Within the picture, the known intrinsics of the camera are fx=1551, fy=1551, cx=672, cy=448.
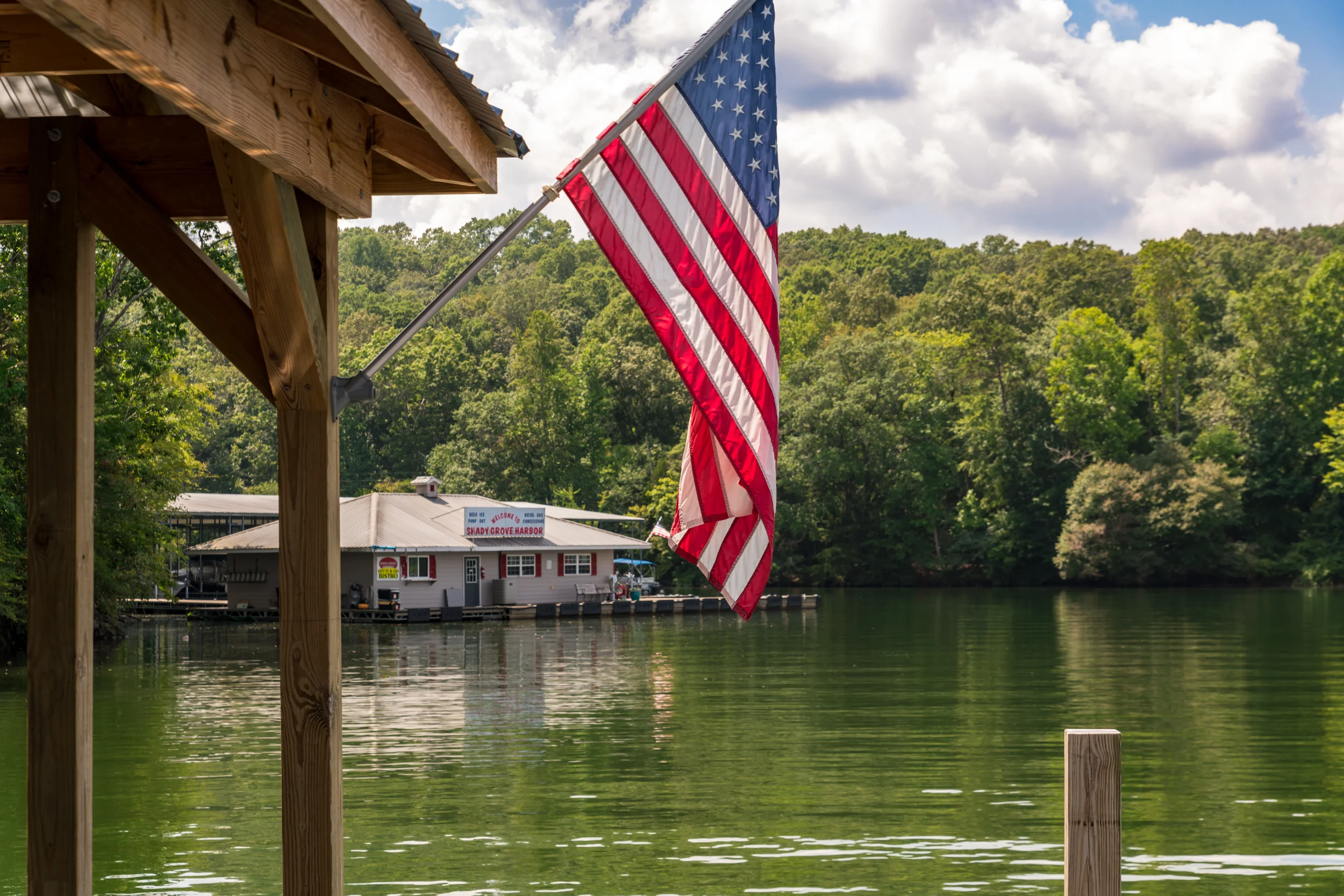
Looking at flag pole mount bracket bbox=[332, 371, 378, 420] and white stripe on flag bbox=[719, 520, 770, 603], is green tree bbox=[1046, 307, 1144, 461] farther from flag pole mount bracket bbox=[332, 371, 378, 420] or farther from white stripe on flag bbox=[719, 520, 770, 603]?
flag pole mount bracket bbox=[332, 371, 378, 420]

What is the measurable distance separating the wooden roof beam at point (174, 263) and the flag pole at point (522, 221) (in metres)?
0.27

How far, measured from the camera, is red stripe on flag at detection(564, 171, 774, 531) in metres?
6.54

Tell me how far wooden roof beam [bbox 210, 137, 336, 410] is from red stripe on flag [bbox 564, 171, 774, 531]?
173cm

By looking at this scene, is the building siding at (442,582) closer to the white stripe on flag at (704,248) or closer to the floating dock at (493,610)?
the floating dock at (493,610)

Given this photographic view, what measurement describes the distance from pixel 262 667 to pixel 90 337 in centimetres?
2804

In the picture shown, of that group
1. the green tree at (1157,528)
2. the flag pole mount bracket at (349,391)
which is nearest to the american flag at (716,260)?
the flag pole mount bracket at (349,391)

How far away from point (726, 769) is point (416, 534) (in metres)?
34.5

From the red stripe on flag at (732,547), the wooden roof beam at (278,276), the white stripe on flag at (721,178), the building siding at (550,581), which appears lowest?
the building siding at (550,581)

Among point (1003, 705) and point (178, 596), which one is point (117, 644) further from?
point (1003, 705)

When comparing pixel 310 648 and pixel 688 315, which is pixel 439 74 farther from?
pixel 688 315

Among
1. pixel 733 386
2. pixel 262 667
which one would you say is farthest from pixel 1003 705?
pixel 733 386

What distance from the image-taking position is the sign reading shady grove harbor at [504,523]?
51.4 m

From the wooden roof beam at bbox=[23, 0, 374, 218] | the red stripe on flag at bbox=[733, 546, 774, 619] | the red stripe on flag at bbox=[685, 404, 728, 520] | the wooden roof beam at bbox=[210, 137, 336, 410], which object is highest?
the wooden roof beam at bbox=[23, 0, 374, 218]

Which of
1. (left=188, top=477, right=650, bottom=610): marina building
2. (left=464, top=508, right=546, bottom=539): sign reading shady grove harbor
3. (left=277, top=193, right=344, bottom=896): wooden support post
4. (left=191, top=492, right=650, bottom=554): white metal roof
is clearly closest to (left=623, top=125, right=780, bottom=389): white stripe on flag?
(left=277, top=193, right=344, bottom=896): wooden support post
